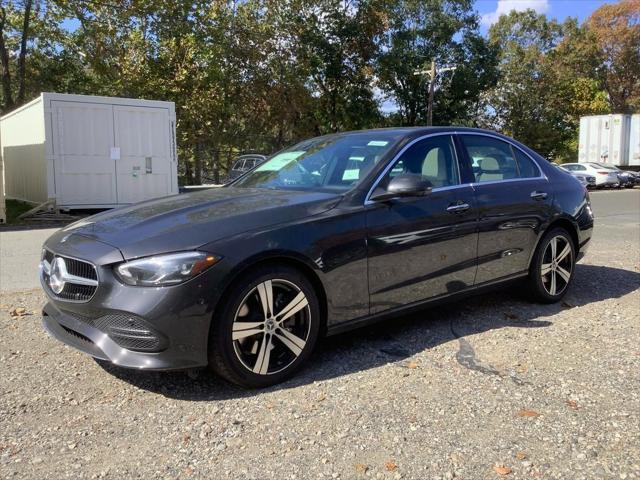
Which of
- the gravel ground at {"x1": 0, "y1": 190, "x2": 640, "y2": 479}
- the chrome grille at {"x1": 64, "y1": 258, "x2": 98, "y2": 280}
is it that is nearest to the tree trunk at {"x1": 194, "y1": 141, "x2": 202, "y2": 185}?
the gravel ground at {"x1": 0, "y1": 190, "x2": 640, "y2": 479}

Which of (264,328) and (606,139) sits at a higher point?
(606,139)

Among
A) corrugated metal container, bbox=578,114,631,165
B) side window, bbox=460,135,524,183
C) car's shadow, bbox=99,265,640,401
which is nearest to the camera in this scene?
car's shadow, bbox=99,265,640,401

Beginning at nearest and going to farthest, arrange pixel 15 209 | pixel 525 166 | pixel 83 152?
pixel 525 166 → pixel 83 152 → pixel 15 209

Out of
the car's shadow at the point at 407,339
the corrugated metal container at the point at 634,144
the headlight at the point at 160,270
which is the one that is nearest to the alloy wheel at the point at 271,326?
the car's shadow at the point at 407,339

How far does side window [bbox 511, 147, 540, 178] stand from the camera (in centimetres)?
529

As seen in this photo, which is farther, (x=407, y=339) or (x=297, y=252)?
(x=407, y=339)

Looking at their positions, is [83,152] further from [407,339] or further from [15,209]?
[407,339]

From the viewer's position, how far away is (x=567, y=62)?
4403cm

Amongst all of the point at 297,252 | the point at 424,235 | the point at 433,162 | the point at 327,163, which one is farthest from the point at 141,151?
the point at 297,252

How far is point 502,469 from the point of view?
2.67 m

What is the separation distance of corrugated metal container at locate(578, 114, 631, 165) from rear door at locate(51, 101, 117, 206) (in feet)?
84.3

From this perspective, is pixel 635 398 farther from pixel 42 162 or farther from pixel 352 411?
pixel 42 162

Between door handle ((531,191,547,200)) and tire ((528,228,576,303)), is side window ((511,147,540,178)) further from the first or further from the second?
tire ((528,228,576,303))

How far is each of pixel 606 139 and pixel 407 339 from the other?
30160 millimetres
